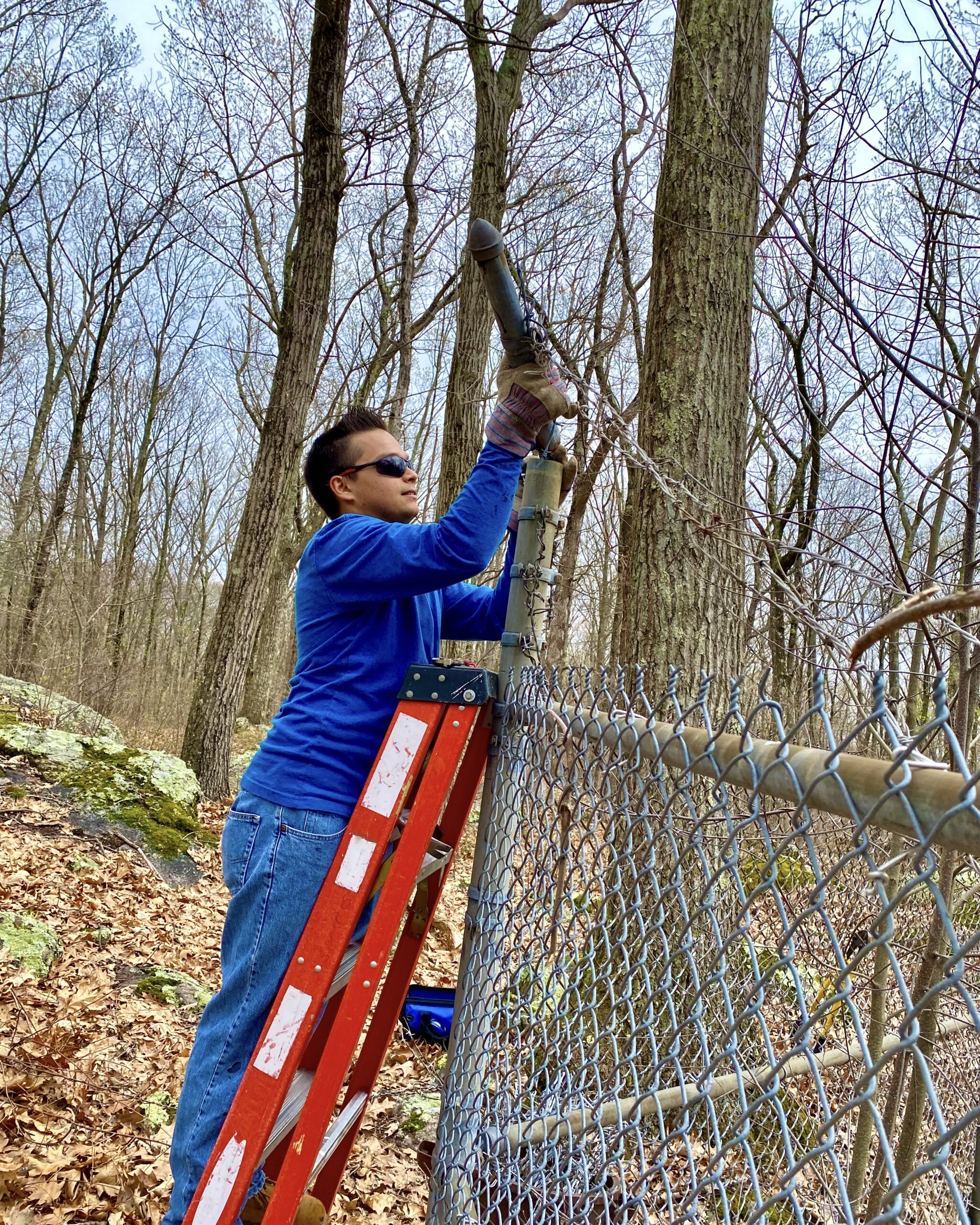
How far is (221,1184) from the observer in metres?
1.69

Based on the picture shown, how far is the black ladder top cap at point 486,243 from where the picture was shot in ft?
5.76

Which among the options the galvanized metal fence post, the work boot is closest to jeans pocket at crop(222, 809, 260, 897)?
the galvanized metal fence post

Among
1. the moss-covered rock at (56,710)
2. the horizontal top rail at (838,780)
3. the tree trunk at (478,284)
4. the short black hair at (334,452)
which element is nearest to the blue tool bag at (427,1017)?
the short black hair at (334,452)

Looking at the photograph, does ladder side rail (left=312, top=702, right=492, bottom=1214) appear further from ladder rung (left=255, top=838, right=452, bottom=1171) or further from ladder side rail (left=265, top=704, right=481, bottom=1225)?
ladder side rail (left=265, top=704, right=481, bottom=1225)

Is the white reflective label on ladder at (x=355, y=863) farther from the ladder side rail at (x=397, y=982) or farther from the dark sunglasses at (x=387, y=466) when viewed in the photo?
the dark sunglasses at (x=387, y=466)

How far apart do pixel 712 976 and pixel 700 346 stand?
298 cm

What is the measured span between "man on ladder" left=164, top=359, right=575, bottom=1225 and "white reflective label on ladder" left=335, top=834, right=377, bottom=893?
5.3 inches

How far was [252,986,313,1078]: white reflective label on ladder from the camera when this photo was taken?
1.70 m

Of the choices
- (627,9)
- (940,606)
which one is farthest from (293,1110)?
(627,9)

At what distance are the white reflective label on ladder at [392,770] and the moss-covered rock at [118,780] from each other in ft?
14.6

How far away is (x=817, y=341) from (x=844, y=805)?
271 cm

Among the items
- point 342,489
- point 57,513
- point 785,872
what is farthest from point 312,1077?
point 57,513

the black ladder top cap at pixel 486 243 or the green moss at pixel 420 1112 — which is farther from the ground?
the black ladder top cap at pixel 486 243

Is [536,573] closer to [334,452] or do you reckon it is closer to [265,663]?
Answer: [334,452]
